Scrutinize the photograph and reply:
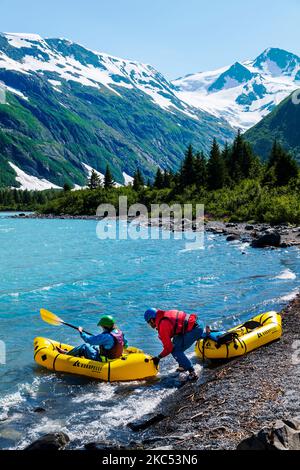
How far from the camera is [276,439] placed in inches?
240

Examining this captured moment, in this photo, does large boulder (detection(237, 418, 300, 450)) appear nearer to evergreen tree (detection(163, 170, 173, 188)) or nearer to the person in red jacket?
the person in red jacket

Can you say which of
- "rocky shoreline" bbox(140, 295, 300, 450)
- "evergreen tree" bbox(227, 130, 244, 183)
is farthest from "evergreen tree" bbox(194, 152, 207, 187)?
"rocky shoreline" bbox(140, 295, 300, 450)

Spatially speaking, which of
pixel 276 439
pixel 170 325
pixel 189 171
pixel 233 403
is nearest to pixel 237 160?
pixel 189 171

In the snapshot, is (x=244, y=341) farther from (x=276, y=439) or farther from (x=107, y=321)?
(x=276, y=439)

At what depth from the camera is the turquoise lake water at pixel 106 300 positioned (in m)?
10.3

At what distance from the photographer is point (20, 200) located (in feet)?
595

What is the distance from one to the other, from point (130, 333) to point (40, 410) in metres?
6.91

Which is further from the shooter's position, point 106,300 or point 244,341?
point 106,300

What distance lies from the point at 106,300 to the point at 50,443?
14428mm

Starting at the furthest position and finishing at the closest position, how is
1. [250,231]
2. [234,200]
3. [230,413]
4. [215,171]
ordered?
[215,171], [234,200], [250,231], [230,413]

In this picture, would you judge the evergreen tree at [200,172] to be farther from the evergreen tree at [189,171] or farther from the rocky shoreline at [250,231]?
the rocky shoreline at [250,231]

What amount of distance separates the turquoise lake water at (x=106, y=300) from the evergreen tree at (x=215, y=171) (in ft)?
131
